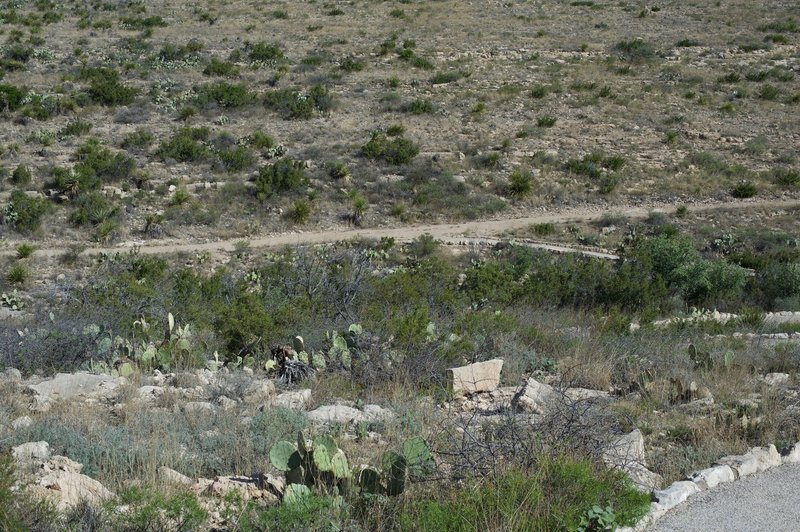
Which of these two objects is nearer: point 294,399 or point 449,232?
point 294,399

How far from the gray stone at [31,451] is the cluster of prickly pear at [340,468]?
1.56 metres

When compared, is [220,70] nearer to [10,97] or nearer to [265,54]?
[265,54]

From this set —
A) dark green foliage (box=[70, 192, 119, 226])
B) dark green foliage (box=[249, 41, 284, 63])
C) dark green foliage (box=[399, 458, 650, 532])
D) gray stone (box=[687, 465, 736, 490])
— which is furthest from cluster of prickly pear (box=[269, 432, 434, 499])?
dark green foliage (box=[249, 41, 284, 63])

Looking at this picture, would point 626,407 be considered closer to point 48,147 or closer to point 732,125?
point 48,147

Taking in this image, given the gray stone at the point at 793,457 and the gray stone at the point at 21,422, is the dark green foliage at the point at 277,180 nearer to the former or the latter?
the gray stone at the point at 21,422

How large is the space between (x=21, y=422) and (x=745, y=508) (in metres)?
5.06

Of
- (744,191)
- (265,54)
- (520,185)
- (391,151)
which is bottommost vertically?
(744,191)

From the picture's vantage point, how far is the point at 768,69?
3303 centimetres

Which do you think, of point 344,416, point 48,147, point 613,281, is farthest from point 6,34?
point 344,416

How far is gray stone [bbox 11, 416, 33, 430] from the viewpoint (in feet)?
20.1

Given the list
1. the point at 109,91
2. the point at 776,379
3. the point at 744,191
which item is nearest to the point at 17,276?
the point at 109,91

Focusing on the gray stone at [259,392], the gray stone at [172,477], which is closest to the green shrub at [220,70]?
the gray stone at [259,392]

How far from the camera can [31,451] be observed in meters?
5.47

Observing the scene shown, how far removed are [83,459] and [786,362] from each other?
6.99 meters
